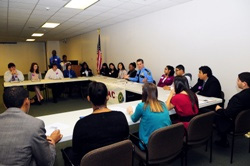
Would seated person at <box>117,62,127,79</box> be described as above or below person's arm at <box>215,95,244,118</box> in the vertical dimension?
above

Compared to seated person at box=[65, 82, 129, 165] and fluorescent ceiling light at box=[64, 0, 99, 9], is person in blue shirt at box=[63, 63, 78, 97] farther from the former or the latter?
seated person at box=[65, 82, 129, 165]

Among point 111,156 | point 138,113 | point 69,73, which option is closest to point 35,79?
point 69,73

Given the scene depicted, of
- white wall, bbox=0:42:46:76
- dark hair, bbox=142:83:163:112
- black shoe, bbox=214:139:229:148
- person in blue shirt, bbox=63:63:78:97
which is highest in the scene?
white wall, bbox=0:42:46:76

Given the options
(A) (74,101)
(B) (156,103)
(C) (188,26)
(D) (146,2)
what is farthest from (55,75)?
(B) (156,103)

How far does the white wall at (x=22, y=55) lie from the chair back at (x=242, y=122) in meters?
16.0

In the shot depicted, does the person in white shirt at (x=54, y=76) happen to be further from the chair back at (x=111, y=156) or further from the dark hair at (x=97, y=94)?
the chair back at (x=111, y=156)

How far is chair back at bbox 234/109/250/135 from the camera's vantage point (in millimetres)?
2258

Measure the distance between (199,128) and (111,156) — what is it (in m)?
1.16

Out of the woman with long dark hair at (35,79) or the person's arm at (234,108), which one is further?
the woman with long dark hair at (35,79)

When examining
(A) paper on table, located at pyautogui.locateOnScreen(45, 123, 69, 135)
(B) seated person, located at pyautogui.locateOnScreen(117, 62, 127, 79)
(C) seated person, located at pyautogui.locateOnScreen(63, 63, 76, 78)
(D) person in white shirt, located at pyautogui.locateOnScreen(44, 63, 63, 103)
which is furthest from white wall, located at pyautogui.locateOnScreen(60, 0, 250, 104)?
(A) paper on table, located at pyautogui.locateOnScreen(45, 123, 69, 135)

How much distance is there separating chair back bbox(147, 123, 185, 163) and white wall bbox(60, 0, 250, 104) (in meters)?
2.54

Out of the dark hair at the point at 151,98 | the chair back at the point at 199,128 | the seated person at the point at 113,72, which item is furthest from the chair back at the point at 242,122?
the seated person at the point at 113,72

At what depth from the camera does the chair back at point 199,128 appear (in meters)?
1.98

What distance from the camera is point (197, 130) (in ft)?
6.68
